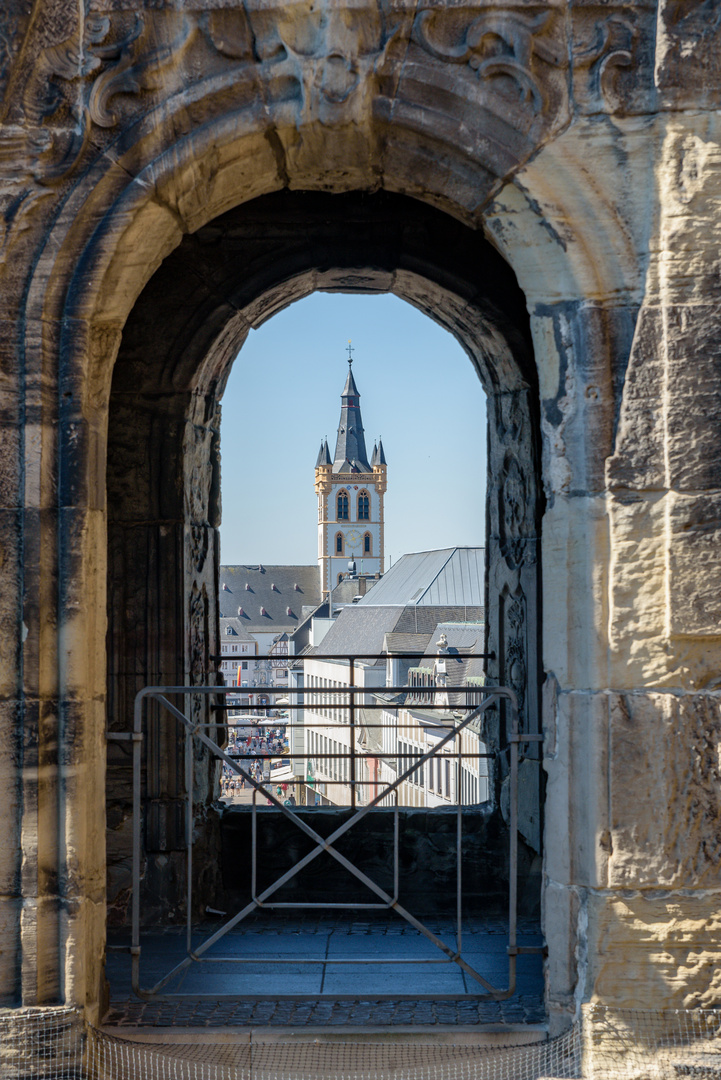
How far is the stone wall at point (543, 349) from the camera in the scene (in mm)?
3219

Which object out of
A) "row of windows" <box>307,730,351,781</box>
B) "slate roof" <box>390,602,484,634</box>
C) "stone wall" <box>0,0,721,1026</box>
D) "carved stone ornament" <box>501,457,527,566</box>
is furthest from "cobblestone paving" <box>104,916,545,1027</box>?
"slate roof" <box>390,602,484,634</box>

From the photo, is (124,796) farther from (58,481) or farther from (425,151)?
(425,151)

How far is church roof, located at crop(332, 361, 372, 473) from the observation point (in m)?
87.4

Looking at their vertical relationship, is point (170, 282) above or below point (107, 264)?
above

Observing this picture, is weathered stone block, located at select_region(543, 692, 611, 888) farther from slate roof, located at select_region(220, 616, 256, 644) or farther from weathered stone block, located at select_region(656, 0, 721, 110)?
slate roof, located at select_region(220, 616, 256, 644)

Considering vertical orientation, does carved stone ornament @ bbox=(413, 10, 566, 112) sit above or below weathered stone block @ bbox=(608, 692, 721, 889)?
above

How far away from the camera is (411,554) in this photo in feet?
140

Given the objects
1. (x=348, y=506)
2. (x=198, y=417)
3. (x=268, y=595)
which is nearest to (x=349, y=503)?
(x=348, y=506)

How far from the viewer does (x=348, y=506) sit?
3529 inches

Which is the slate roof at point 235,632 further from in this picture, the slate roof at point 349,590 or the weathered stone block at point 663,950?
the weathered stone block at point 663,950

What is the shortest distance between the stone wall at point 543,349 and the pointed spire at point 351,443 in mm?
83491

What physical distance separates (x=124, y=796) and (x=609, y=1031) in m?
2.69

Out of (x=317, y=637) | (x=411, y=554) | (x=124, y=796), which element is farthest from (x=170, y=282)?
Result: (x=317, y=637)

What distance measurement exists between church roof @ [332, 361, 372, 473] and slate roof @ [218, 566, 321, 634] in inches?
395
